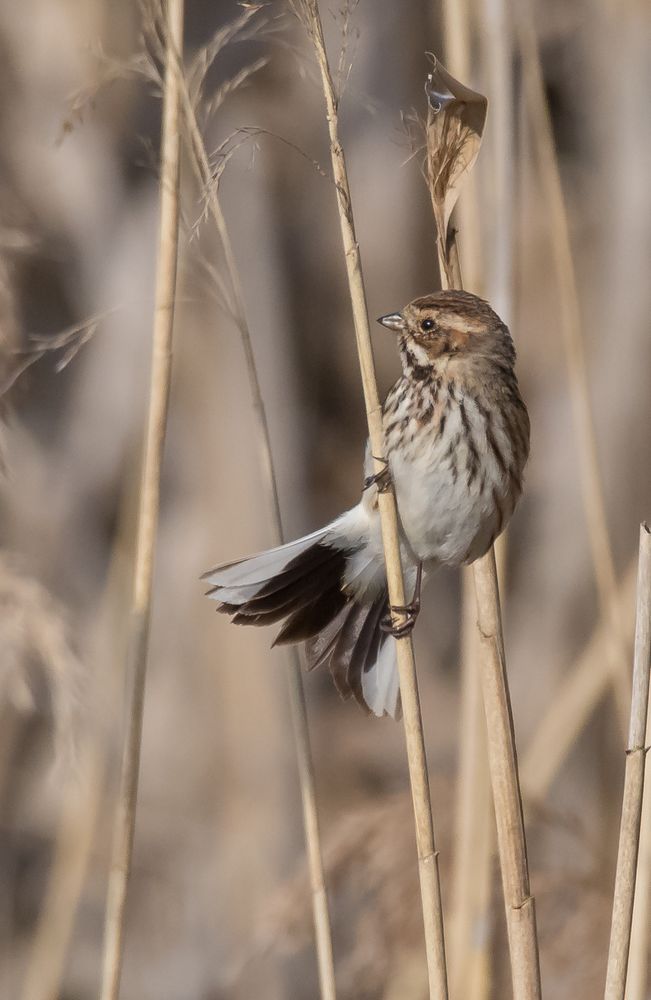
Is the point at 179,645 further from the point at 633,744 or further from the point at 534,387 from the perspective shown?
the point at 633,744

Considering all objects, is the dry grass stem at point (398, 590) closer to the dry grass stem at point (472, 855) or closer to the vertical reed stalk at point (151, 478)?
the vertical reed stalk at point (151, 478)

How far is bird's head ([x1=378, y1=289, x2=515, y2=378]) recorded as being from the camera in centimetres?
160

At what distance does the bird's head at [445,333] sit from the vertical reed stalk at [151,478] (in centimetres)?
38

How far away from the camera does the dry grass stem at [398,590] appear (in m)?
1.17

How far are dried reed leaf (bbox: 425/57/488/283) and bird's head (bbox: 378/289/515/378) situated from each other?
0.21 m

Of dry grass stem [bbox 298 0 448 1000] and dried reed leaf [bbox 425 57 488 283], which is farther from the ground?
dried reed leaf [bbox 425 57 488 283]

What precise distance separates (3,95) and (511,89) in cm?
151

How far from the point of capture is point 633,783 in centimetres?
121

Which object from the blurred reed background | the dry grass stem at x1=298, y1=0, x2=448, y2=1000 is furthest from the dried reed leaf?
the blurred reed background

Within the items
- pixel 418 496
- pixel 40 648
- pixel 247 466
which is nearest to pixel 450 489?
pixel 418 496

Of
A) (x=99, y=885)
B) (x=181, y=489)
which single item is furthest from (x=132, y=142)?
(x=99, y=885)

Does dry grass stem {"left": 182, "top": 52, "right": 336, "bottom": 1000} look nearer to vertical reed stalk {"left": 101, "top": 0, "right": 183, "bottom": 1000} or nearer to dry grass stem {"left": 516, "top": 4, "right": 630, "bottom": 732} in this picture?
vertical reed stalk {"left": 101, "top": 0, "right": 183, "bottom": 1000}

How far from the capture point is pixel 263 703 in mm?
2908

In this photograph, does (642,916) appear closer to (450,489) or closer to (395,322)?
(450,489)
